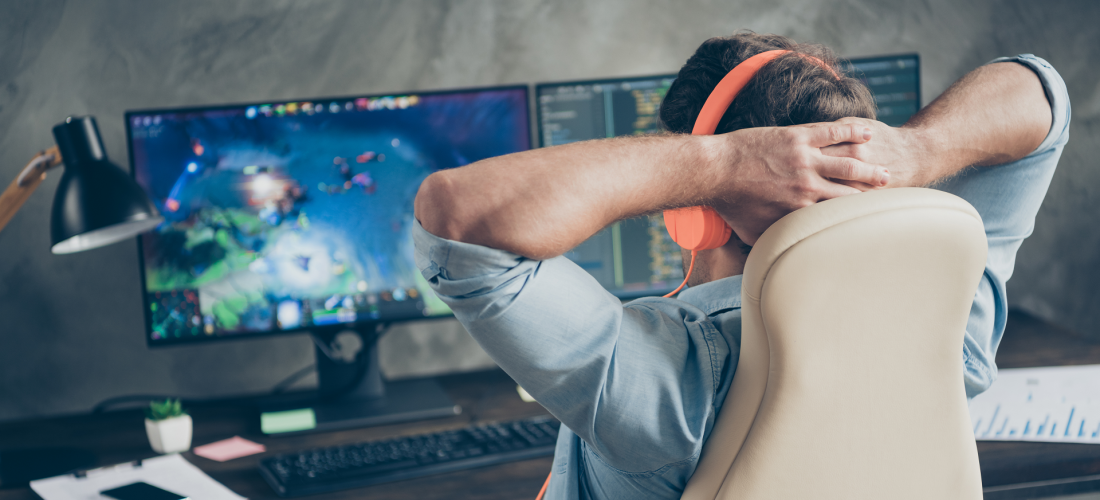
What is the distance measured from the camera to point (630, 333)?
53 centimetres

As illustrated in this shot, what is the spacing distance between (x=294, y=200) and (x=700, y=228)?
2.73ft

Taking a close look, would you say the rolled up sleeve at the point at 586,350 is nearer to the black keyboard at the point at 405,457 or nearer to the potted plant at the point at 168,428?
the black keyboard at the point at 405,457

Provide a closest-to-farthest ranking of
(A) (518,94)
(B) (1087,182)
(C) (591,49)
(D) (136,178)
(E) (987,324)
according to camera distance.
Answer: (E) (987,324) → (D) (136,178) → (A) (518,94) → (C) (591,49) → (B) (1087,182)

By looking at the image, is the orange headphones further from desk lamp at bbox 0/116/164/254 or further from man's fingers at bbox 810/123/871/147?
desk lamp at bbox 0/116/164/254

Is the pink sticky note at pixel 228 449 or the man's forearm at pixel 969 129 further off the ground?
the man's forearm at pixel 969 129

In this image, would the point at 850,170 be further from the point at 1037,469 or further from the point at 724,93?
the point at 1037,469

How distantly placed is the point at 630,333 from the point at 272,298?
900 millimetres

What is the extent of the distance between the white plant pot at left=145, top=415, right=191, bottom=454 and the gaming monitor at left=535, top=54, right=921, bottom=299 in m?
0.70

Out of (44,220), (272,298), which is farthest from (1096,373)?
(44,220)

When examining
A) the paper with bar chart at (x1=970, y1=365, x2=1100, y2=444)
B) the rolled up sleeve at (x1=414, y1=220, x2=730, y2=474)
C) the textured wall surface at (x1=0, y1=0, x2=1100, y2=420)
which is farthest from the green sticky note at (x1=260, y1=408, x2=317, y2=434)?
the paper with bar chart at (x1=970, y1=365, x2=1100, y2=444)

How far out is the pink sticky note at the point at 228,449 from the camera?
1.10 m

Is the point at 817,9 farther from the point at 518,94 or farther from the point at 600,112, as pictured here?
the point at 518,94

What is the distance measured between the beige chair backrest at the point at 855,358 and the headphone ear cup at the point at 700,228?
0.14m

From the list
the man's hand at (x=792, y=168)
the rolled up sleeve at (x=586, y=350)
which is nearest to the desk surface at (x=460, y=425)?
the rolled up sleeve at (x=586, y=350)
